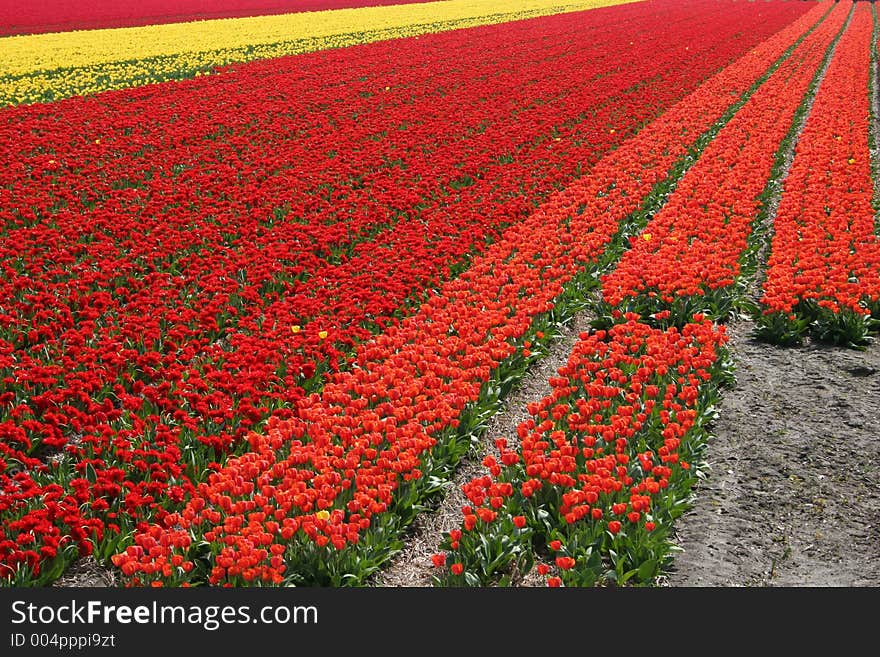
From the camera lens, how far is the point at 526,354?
751 centimetres

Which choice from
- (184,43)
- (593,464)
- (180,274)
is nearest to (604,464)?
(593,464)

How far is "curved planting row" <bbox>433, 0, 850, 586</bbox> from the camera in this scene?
502cm

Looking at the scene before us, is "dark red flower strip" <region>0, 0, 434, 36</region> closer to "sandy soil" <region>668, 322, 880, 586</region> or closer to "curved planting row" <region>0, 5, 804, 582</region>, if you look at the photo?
"curved planting row" <region>0, 5, 804, 582</region>

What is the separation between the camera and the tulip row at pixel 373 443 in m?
4.89

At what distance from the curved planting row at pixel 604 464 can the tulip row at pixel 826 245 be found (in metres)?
0.95

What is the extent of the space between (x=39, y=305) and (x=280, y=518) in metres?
4.72

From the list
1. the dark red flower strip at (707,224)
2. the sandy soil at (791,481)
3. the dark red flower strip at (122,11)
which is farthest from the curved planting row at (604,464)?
the dark red flower strip at (122,11)

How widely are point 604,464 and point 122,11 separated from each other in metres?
49.5

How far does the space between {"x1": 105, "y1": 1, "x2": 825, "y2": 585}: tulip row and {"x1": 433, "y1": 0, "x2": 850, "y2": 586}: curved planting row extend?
18.6 inches

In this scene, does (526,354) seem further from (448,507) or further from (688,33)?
(688,33)

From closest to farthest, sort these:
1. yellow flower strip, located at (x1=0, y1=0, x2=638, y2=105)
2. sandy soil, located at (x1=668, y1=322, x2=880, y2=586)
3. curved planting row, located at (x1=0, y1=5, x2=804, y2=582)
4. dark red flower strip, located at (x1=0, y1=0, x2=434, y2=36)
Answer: sandy soil, located at (x1=668, y1=322, x2=880, y2=586) < curved planting row, located at (x1=0, y1=5, x2=804, y2=582) < yellow flower strip, located at (x1=0, y1=0, x2=638, y2=105) < dark red flower strip, located at (x1=0, y1=0, x2=434, y2=36)

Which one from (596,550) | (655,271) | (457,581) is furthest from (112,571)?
(655,271)

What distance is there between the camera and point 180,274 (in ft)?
32.0

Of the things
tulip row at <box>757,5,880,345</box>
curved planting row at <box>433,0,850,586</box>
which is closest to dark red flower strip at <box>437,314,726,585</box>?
curved planting row at <box>433,0,850,586</box>
